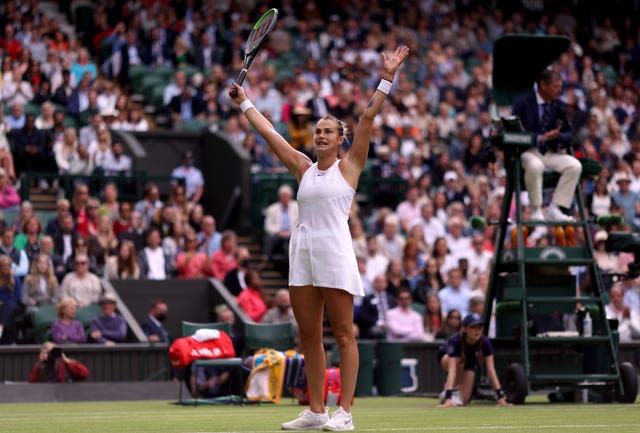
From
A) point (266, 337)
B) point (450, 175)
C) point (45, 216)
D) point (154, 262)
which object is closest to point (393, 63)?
point (266, 337)

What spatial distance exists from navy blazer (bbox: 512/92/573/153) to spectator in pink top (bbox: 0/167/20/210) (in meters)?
8.78

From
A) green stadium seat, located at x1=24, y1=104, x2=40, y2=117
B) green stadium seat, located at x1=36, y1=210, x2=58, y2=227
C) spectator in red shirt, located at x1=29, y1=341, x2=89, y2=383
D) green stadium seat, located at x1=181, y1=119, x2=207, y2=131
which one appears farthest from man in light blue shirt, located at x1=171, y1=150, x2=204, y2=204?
spectator in red shirt, located at x1=29, y1=341, x2=89, y2=383

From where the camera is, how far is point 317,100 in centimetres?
2588

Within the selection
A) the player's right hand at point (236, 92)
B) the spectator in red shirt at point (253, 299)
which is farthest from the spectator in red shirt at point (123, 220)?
the player's right hand at point (236, 92)

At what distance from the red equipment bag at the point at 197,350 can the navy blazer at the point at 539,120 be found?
425cm

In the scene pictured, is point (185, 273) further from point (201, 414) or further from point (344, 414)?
point (344, 414)

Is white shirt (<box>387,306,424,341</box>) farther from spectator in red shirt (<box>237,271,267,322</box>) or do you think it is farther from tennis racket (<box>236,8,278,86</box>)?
tennis racket (<box>236,8,278,86</box>)

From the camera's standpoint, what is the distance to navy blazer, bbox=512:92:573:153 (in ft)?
49.0

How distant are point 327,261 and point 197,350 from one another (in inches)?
274

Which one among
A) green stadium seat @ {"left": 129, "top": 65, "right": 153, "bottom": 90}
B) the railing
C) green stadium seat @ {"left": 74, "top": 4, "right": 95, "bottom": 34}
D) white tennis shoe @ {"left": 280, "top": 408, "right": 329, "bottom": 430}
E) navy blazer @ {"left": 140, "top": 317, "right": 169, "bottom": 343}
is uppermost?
green stadium seat @ {"left": 74, "top": 4, "right": 95, "bottom": 34}

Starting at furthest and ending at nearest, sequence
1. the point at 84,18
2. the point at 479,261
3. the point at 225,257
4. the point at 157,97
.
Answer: the point at 84,18
the point at 157,97
the point at 479,261
the point at 225,257

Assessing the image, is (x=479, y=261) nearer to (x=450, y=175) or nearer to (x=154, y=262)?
(x=450, y=175)

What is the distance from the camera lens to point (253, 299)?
803 inches

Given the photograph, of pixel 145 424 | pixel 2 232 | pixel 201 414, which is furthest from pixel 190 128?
pixel 145 424
